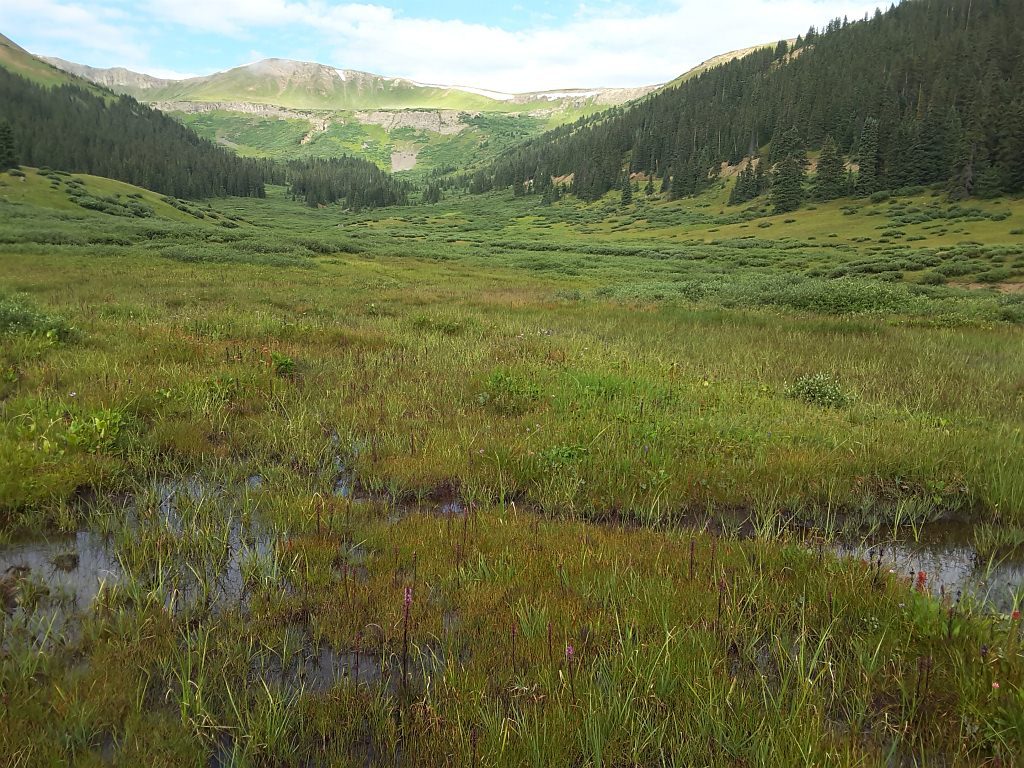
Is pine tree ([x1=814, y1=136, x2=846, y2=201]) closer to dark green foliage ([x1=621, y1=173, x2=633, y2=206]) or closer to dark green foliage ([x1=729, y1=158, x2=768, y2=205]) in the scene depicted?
dark green foliage ([x1=729, y1=158, x2=768, y2=205])

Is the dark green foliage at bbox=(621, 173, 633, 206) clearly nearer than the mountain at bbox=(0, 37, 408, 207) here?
No

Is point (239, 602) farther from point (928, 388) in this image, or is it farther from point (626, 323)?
point (626, 323)

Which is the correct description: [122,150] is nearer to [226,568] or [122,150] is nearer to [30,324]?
[30,324]

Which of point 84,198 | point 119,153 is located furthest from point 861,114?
point 119,153

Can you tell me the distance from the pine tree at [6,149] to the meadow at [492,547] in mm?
98866

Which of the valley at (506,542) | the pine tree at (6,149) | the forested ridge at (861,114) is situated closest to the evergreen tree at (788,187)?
the forested ridge at (861,114)

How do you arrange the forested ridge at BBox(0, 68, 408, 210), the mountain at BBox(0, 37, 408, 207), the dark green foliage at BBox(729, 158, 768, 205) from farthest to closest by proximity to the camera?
the forested ridge at BBox(0, 68, 408, 210), the mountain at BBox(0, 37, 408, 207), the dark green foliage at BBox(729, 158, 768, 205)

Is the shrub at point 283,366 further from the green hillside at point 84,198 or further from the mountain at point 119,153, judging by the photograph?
the mountain at point 119,153

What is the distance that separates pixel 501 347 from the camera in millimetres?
11641

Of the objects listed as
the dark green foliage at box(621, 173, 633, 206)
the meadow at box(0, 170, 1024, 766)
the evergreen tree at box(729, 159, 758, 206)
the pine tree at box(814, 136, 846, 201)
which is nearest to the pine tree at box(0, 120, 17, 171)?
the meadow at box(0, 170, 1024, 766)

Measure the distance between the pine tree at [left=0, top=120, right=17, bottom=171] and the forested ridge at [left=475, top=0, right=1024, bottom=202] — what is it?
125492 mm

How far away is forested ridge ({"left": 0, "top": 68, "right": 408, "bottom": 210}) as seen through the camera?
118250mm

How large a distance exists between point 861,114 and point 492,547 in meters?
142

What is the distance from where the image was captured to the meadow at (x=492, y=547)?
91.0 inches
